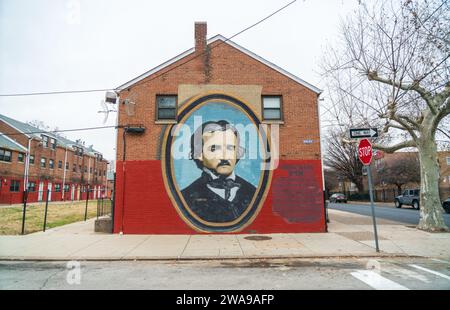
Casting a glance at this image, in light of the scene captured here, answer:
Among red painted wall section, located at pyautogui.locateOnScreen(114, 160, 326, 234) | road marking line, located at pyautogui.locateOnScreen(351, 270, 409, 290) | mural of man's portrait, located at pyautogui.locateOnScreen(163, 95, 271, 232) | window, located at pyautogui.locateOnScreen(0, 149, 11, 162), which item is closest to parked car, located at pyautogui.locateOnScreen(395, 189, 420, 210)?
red painted wall section, located at pyautogui.locateOnScreen(114, 160, 326, 234)

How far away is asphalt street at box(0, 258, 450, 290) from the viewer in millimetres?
5590

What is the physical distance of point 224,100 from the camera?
42.3 feet

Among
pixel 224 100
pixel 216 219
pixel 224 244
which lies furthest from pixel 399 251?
pixel 224 100

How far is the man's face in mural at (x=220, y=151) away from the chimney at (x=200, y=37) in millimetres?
4015

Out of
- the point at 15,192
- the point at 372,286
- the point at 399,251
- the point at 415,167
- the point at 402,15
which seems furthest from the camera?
the point at 415,167

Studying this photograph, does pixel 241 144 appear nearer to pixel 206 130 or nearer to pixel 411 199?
pixel 206 130

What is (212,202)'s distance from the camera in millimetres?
12172

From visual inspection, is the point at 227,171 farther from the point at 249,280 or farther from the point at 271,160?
the point at 249,280

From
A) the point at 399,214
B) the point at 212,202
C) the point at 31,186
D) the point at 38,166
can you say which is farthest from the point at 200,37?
the point at 38,166

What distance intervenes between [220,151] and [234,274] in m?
6.83

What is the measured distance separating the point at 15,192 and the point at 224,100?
3323cm

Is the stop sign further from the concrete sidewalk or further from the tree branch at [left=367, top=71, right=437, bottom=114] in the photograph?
the tree branch at [left=367, top=71, right=437, bottom=114]

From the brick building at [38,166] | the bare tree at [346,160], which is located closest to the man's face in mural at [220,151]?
the brick building at [38,166]

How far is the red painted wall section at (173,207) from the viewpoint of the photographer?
39.4 ft
